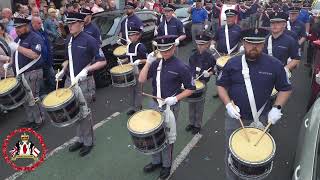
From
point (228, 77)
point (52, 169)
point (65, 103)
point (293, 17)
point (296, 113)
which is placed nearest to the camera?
point (228, 77)

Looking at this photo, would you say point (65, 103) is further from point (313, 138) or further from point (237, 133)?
point (313, 138)

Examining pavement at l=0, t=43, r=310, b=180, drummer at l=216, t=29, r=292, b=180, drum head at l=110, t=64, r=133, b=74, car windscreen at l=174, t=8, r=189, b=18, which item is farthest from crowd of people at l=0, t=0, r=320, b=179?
car windscreen at l=174, t=8, r=189, b=18

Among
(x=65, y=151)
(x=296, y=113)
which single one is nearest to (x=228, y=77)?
(x=65, y=151)

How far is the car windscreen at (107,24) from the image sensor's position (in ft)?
32.8

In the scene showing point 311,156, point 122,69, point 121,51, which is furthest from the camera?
point 121,51

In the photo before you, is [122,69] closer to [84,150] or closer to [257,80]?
[84,150]

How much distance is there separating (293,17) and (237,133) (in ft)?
18.3

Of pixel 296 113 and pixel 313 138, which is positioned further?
pixel 296 113

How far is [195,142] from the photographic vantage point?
656 centimetres

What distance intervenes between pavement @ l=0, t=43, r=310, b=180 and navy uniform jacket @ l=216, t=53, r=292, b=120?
5.08 feet

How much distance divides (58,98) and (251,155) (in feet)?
9.63

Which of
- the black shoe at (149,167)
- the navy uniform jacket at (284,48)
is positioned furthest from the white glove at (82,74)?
the navy uniform jacket at (284,48)

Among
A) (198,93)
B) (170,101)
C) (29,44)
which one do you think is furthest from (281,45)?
(29,44)
